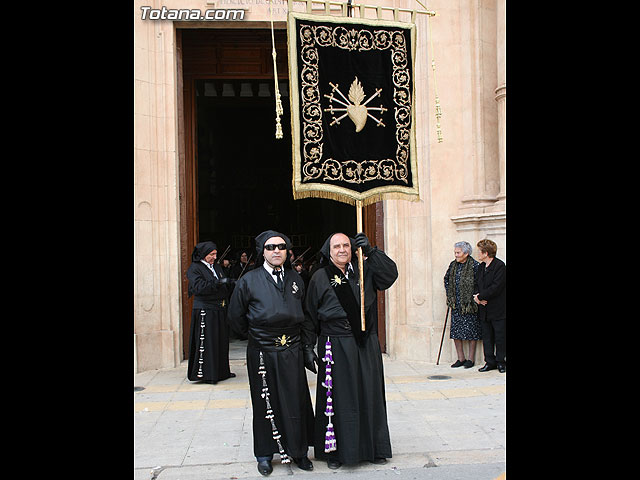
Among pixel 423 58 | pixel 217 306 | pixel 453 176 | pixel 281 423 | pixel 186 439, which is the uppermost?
pixel 423 58

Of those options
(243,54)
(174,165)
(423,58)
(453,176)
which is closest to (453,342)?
(453,176)

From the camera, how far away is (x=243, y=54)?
10.5 m

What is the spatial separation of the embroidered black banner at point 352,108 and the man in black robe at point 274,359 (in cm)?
74

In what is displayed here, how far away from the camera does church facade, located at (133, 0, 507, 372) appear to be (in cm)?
891

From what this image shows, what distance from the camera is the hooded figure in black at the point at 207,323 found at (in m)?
7.92

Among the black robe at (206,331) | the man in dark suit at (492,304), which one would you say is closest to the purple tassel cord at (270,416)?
the black robe at (206,331)

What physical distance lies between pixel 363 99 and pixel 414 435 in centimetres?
307

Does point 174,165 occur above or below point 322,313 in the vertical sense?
above

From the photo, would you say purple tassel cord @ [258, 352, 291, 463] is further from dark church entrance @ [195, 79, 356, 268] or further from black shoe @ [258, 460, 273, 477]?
dark church entrance @ [195, 79, 356, 268]

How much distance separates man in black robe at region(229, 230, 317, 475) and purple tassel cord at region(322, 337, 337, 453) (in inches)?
4.8

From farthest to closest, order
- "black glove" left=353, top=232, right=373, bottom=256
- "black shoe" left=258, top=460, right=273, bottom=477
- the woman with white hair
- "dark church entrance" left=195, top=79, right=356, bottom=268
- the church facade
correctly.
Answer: "dark church entrance" left=195, top=79, right=356, bottom=268
the church facade
the woman with white hair
"black glove" left=353, top=232, right=373, bottom=256
"black shoe" left=258, top=460, right=273, bottom=477

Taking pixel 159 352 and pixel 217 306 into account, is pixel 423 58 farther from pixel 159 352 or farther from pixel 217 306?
pixel 159 352

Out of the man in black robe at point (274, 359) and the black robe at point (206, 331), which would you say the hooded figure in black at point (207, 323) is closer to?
the black robe at point (206, 331)

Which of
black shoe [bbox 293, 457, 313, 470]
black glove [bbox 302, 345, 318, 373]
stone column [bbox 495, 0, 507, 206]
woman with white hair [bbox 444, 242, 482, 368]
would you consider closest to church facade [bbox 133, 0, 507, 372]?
stone column [bbox 495, 0, 507, 206]
